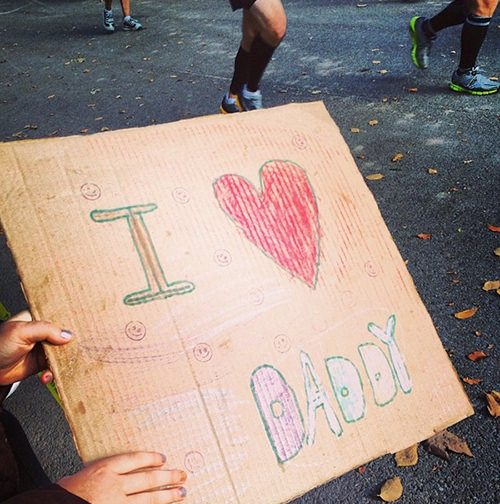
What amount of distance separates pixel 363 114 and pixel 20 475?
319 cm

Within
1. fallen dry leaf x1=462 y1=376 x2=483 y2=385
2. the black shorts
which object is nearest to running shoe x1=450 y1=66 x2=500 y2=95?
the black shorts

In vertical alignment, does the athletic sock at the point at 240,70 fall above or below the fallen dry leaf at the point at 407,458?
above

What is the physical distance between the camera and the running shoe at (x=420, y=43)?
3.93 meters

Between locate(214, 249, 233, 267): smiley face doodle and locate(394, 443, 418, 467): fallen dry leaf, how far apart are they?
0.92m

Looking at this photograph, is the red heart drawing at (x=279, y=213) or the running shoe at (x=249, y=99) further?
the running shoe at (x=249, y=99)

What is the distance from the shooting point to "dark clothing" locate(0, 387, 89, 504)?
86 cm

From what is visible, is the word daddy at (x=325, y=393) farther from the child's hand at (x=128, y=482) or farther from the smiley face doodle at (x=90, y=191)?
the smiley face doodle at (x=90, y=191)

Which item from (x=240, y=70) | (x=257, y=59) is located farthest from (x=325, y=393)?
(x=240, y=70)

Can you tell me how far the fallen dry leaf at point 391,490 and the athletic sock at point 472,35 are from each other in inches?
122

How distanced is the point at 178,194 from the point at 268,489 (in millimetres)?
607

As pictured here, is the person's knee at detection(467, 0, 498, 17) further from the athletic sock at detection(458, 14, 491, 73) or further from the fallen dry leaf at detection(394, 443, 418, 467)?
the fallen dry leaf at detection(394, 443, 418, 467)

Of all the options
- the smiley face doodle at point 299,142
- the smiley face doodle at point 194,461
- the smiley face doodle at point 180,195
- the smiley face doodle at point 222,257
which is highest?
the smiley face doodle at point 299,142

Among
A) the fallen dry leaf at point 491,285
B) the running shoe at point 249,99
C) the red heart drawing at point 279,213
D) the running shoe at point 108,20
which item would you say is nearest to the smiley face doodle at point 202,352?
the red heart drawing at point 279,213

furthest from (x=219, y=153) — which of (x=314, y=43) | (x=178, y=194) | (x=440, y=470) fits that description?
(x=314, y=43)
